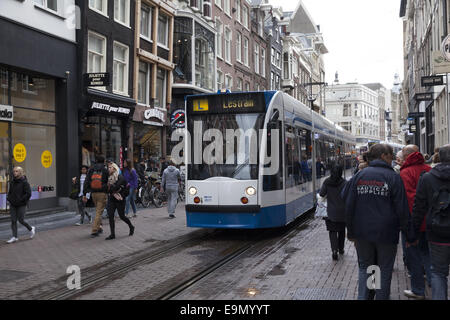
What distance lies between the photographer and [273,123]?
10.3m

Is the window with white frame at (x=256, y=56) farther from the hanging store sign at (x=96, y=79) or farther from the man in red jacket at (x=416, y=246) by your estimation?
the man in red jacket at (x=416, y=246)

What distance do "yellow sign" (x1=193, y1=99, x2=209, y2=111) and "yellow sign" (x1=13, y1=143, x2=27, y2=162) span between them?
6706 mm

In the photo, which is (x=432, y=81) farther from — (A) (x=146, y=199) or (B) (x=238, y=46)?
(B) (x=238, y=46)

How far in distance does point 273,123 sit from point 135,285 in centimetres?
481

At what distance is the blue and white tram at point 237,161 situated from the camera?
395 inches

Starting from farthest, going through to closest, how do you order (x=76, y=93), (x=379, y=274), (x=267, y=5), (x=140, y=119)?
(x=267, y=5) < (x=140, y=119) < (x=76, y=93) < (x=379, y=274)

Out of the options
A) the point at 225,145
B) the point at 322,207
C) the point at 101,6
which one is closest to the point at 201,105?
the point at 225,145

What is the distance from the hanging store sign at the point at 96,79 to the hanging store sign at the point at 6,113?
3.30m

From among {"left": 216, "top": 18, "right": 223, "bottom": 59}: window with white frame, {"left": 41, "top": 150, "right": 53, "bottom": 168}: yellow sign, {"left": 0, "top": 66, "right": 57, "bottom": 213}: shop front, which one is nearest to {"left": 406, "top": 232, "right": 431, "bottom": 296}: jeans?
{"left": 0, "top": 66, "right": 57, "bottom": 213}: shop front

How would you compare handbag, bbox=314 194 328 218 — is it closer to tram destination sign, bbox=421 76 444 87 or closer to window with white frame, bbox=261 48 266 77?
tram destination sign, bbox=421 76 444 87

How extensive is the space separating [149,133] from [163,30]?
5443 mm

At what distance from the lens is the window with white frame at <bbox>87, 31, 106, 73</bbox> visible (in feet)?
60.6
